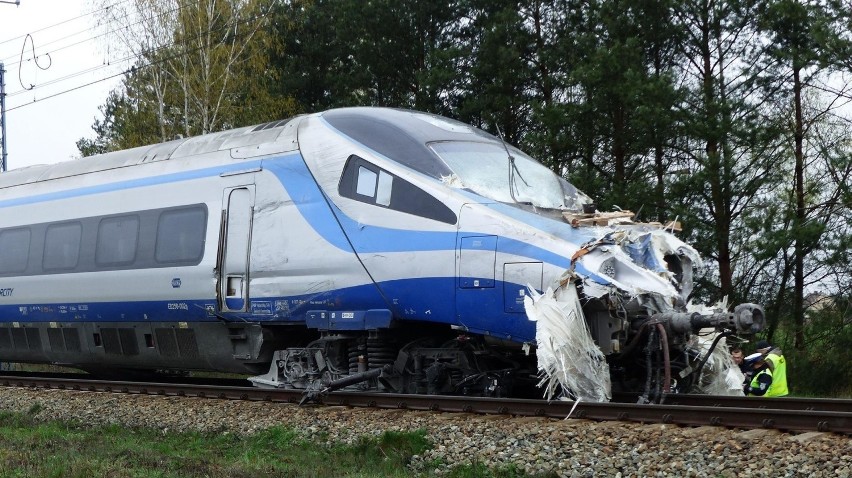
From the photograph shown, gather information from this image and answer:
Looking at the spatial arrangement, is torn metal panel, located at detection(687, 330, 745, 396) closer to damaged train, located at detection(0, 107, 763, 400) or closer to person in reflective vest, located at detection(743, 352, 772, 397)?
damaged train, located at detection(0, 107, 763, 400)

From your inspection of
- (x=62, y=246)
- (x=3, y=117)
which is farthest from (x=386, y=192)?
(x=3, y=117)

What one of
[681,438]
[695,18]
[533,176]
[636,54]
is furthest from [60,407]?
[695,18]

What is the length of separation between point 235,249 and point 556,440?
5.18 metres

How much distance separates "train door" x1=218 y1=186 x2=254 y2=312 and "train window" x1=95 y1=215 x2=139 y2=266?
1.80 m

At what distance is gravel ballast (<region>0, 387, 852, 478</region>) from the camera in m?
7.06

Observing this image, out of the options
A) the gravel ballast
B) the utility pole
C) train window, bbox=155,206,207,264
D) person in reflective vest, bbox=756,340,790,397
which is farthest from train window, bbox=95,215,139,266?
the utility pole

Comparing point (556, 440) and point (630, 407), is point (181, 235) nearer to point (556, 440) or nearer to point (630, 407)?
point (556, 440)

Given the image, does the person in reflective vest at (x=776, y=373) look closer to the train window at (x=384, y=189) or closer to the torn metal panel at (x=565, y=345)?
the torn metal panel at (x=565, y=345)

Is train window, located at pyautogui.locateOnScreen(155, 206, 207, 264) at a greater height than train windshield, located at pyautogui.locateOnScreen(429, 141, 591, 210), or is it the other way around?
train windshield, located at pyautogui.locateOnScreen(429, 141, 591, 210)

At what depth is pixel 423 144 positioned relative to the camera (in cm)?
1088

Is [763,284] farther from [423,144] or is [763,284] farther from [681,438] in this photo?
[681,438]

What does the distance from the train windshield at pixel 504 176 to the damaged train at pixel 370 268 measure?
3cm

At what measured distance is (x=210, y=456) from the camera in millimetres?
9578

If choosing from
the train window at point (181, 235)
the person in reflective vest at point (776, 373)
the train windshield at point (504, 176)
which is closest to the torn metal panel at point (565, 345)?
the train windshield at point (504, 176)
